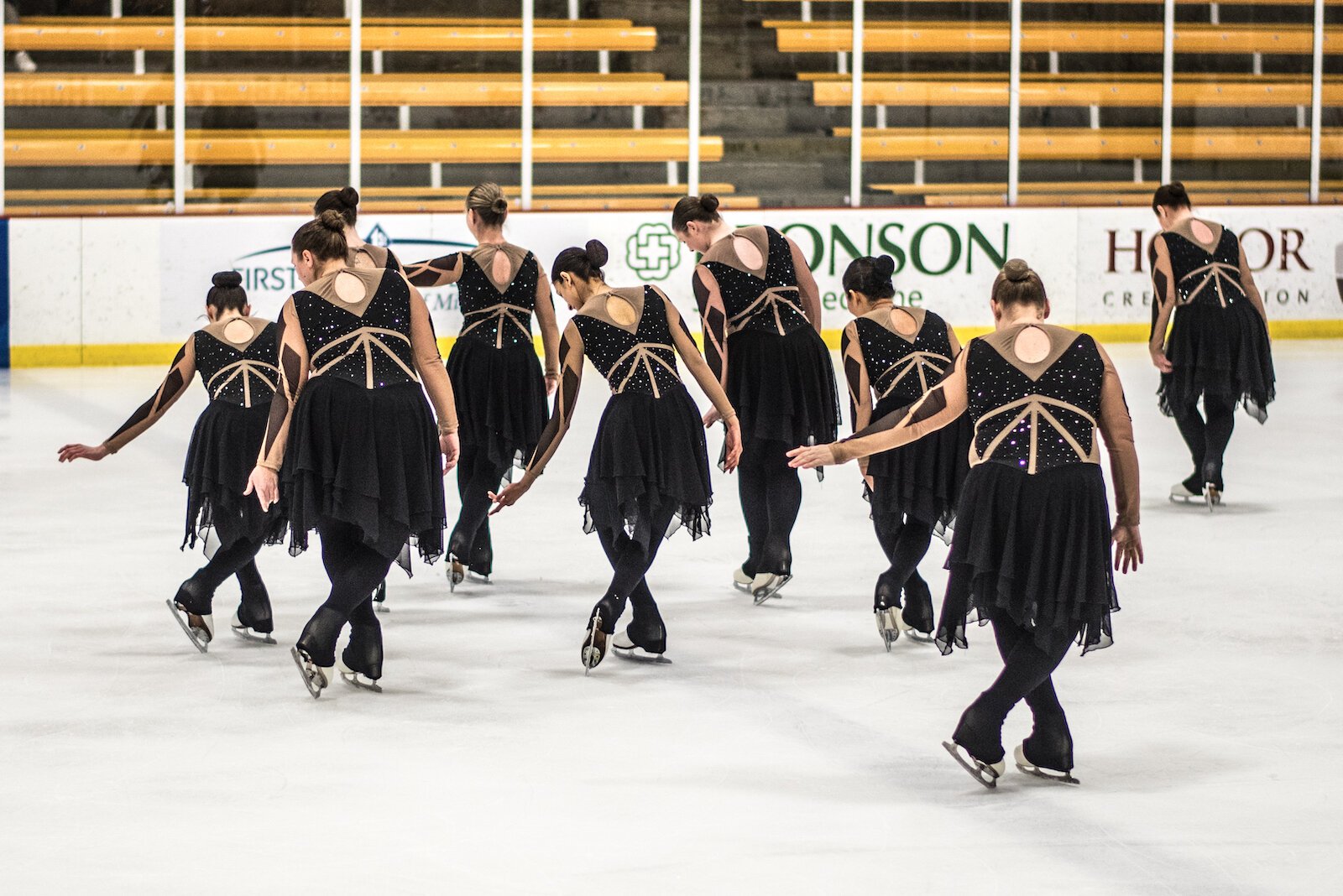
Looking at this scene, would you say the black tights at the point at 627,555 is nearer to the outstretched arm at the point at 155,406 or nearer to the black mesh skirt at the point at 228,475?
the black mesh skirt at the point at 228,475

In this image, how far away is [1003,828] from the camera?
396 cm

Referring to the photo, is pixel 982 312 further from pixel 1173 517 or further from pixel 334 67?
pixel 1173 517

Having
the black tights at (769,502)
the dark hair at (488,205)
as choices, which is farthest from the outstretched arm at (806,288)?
the dark hair at (488,205)

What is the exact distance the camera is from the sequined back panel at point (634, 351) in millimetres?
5277

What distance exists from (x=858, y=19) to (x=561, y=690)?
10.7 m

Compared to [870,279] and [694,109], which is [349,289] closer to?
[870,279]

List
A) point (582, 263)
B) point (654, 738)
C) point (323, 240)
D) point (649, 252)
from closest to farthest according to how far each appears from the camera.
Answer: point (654, 738)
point (323, 240)
point (582, 263)
point (649, 252)

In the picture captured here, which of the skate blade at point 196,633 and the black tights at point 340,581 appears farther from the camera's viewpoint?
the skate blade at point 196,633

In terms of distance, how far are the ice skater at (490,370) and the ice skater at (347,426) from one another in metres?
1.55

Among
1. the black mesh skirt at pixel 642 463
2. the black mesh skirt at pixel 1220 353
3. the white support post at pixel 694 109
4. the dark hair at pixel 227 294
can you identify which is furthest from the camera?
the white support post at pixel 694 109

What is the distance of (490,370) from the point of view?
21.6 feet

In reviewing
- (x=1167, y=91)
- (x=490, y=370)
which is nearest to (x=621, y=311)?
(x=490, y=370)

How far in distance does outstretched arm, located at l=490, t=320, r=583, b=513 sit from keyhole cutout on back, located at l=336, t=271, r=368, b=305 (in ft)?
2.07

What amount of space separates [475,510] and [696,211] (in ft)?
4.21
